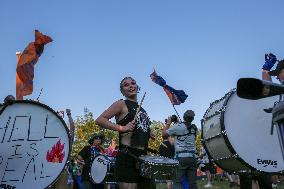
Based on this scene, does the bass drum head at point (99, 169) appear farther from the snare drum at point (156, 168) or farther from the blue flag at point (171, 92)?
the snare drum at point (156, 168)

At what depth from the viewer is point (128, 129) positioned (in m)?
4.60

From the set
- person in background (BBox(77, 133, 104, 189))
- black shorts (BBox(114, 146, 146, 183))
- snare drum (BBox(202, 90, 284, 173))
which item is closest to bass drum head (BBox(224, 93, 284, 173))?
snare drum (BBox(202, 90, 284, 173))

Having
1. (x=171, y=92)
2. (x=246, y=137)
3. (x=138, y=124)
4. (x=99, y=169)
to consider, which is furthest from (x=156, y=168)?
(x=171, y=92)

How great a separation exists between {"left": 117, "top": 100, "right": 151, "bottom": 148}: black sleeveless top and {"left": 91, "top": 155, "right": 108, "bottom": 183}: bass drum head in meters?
4.47

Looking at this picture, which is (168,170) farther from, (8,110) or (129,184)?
(8,110)

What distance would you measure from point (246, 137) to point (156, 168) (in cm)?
232

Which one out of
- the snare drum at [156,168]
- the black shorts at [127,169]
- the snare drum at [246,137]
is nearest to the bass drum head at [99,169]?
the snare drum at [246,137]

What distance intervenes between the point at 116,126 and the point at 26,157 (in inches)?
51.7

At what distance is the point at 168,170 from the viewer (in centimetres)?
450

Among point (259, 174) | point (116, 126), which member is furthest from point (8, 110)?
point (259, 174)

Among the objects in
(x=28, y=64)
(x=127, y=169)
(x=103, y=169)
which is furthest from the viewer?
(x=103, y=169)

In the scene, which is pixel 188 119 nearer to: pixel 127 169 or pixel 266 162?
pixel 266 162

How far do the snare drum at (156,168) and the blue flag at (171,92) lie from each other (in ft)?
21.0

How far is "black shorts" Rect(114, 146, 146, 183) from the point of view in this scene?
4.55 meters
